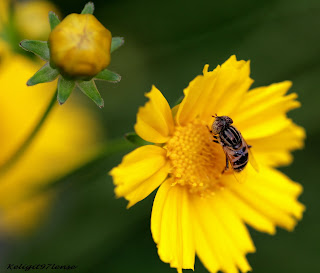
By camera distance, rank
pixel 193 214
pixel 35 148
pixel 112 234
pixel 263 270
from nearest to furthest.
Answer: pixel 193 214 < pixel 35 148 < pixel 112 234 < pixel 263 270

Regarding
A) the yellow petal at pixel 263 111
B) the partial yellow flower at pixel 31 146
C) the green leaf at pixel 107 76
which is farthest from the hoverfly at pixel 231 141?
the partial yellow flower at pixel 31 146

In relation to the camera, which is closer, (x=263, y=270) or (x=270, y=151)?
(x=270, y=151)

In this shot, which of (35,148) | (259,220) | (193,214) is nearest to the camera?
(193,214)

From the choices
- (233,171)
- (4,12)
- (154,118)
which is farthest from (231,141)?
(4,12)

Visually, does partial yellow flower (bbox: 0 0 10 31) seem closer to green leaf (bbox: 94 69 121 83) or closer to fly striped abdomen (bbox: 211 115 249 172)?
green leaf (bbox: 94 69 121 83)

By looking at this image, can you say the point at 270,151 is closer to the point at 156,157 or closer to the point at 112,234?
the point at 156,157

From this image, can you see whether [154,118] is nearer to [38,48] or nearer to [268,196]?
[38,48]

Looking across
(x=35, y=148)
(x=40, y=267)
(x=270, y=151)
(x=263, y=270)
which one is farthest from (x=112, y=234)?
(x=270, y=151)
